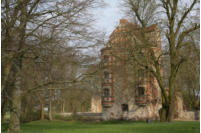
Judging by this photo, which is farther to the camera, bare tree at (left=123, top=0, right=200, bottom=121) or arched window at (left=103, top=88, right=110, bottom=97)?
arched window at (left=103, top=88, right=110, bottom=97)

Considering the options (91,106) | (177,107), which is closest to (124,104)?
(177,107)

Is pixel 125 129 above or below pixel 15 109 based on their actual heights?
below

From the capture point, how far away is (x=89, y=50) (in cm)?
1180

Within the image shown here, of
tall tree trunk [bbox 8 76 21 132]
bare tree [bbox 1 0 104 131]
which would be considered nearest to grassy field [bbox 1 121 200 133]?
tall tree trunk [bbox 8 76 21 132]

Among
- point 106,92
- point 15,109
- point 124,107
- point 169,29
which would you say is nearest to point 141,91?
point 124,107

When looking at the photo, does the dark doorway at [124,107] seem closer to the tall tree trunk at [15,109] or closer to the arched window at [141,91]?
the arched window at [141,91]

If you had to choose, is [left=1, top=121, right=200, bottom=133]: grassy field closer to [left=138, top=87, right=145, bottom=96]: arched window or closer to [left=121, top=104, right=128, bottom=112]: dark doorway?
[left=138, top=87, right=145, bottom=96]: arched window

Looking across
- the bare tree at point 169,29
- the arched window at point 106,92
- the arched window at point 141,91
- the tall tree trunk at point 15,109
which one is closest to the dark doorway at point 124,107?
the arched window at point 106,92

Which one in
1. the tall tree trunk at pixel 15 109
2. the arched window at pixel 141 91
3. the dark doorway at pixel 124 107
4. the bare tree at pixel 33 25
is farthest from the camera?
the dark doorway at pixel 124 107

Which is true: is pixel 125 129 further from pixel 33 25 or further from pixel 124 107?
pixel 124 107

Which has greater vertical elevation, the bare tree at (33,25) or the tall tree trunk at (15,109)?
the bare tree at (33,25)

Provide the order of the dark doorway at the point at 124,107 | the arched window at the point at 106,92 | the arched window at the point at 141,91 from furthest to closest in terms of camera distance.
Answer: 1. the arched window at the point at 106,92
2. the dark doorway at the point at 124,107
3. the arched window at the point at 141,91

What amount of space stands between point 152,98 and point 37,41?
30.9m

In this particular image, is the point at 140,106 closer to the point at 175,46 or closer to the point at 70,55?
the point at 175,46
